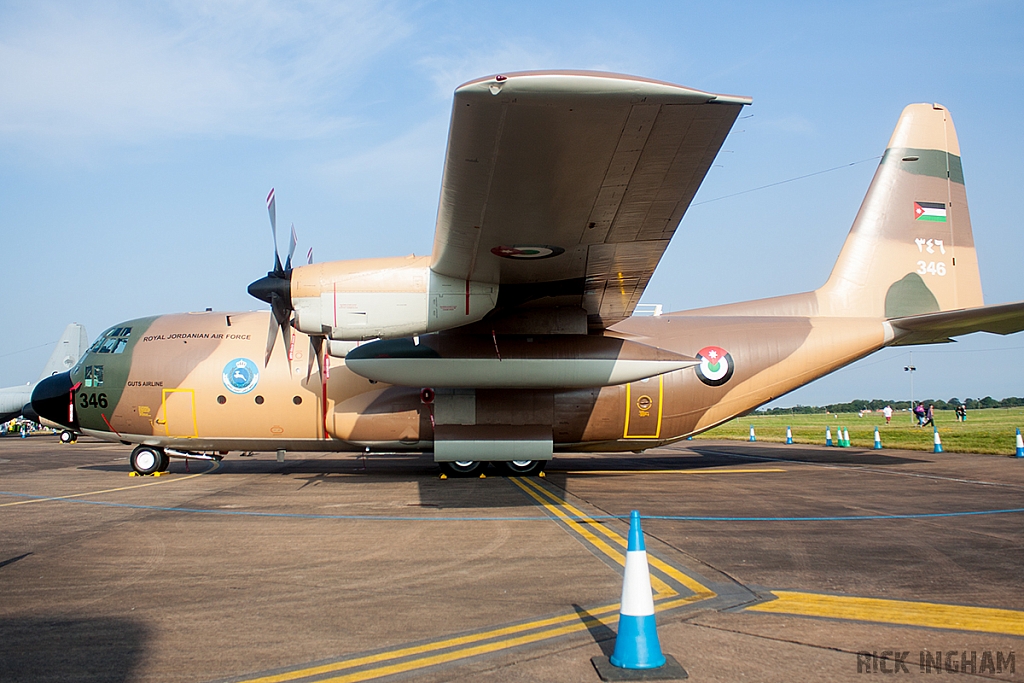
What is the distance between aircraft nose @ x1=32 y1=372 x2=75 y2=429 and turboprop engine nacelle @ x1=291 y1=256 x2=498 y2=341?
8622mm

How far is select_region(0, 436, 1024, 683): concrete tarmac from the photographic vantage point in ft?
14.1

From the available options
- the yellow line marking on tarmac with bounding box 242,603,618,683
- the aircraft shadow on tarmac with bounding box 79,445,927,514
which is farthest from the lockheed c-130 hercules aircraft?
the yellow line marking on tarmac with bounding box 242,603,618,683

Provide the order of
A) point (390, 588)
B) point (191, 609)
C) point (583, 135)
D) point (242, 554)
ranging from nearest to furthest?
point (191, 609) → point (390, 588) → point (583, 135) → point (242, 554)

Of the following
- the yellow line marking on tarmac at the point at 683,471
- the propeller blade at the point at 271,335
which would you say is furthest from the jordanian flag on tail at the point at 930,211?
the propeller blade at the point at 271,335

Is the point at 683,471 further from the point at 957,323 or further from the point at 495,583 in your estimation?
the point at 495,583

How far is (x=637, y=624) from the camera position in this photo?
403cm

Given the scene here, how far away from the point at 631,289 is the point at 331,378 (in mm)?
6919

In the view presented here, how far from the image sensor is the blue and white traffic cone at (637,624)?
4.01 m

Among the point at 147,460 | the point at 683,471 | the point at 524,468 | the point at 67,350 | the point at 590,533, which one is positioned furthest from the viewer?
the point at 67,350

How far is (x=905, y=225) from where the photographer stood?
1697 centimetres

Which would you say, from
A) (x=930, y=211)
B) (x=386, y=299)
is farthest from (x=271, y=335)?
(x=930, y=211)

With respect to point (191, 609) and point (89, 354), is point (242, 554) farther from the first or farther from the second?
point (89, 354)

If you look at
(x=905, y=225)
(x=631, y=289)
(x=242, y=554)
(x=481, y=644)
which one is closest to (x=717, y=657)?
(x=481, y=644)

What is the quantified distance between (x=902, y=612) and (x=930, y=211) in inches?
580
